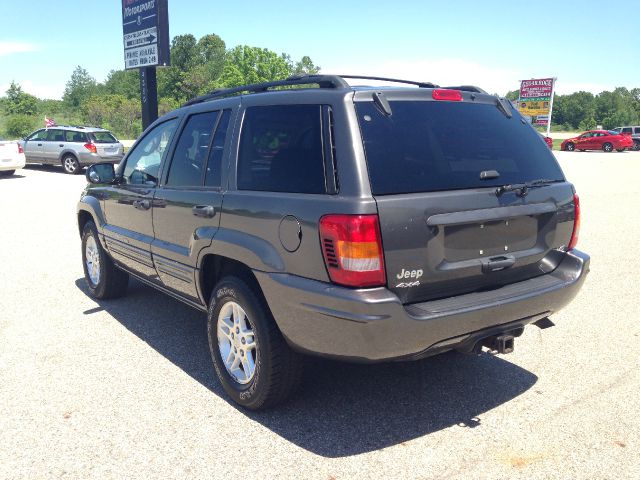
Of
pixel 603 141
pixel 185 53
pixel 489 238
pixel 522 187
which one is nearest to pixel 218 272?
pixel 489 238

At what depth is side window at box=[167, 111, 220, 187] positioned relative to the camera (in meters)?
3.79

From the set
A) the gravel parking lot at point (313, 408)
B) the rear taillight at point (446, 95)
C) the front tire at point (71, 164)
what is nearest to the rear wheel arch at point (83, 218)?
the gravel parking lot at point (313, 408)

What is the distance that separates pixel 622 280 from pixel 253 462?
501cm

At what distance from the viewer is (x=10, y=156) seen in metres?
17.5

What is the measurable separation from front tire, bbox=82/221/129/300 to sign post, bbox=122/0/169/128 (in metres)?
14.5

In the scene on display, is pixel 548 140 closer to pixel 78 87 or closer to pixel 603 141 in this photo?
pixel 603 141

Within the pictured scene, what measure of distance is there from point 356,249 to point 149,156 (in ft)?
8.45

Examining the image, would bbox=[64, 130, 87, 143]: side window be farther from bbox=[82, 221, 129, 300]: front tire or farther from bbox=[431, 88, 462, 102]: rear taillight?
bbox=[431, 88, 462, 102]: rear taillight

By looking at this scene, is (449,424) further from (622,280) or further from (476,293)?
(622,280)

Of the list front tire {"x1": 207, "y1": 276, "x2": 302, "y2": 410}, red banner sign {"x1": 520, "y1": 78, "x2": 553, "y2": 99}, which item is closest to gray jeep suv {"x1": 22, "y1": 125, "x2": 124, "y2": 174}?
front tire {"x1": 207, "y1": 276, "x2": 302, "y2": 410}

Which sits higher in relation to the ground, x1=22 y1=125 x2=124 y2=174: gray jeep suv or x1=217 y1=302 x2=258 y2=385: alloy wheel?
x1=22 y1=125 x2=124 y2=174: gray jeep suv

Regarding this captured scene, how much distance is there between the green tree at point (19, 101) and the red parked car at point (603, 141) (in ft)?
213

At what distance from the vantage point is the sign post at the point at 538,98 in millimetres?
50709

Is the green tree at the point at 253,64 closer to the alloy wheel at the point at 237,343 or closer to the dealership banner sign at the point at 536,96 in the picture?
the dealership banner sign at the point at 536,96
